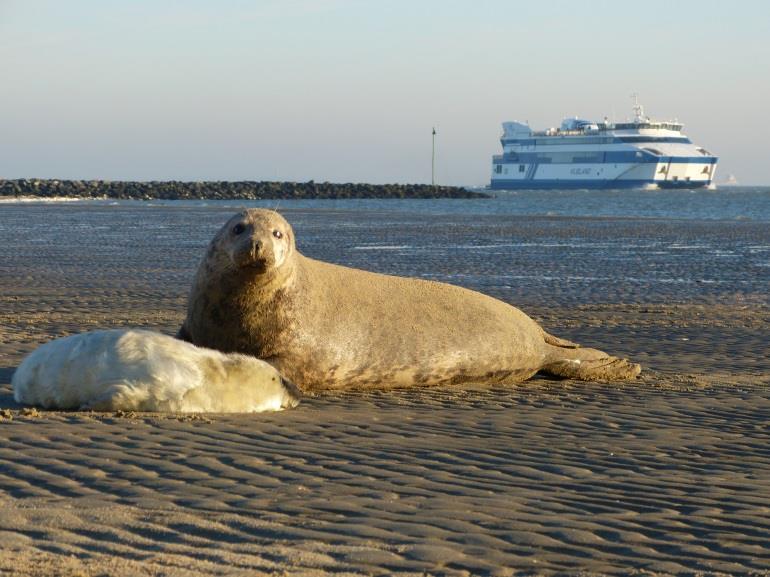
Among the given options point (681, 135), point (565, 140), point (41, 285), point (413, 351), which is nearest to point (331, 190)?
point (565, 140)

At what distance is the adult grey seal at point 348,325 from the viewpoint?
25.0ft

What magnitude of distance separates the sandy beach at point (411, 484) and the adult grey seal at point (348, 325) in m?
0.22

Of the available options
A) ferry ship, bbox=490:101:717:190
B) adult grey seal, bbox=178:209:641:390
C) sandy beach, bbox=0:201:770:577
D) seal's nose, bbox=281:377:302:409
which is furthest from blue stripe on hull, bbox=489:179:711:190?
seal's nose, bbox=281:377:302:409

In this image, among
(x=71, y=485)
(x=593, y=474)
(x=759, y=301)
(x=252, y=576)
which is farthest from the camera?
(x=759, y=301)

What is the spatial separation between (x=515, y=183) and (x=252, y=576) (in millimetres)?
127048

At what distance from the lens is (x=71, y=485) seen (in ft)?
15.5

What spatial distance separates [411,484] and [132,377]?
80.3 inches

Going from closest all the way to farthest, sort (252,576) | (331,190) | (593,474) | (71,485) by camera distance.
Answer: (252,576)
(71,485)
(593,474)
(331,190)

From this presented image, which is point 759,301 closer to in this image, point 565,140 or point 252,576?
point 252,576

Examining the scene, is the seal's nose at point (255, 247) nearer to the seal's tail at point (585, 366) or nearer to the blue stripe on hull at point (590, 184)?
Result: the seal's tail at point (585, 366)

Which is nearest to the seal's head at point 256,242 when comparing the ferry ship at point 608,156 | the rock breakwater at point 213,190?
the rock breakwater at point 213,190

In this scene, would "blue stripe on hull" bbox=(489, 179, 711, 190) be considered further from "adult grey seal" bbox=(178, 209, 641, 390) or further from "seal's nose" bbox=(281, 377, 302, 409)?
"seal's nose" bbox=(281, 377, 302, 409)

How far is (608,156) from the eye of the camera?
119 m

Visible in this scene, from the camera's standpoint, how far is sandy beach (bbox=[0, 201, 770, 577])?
154 inches
